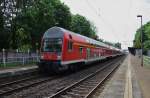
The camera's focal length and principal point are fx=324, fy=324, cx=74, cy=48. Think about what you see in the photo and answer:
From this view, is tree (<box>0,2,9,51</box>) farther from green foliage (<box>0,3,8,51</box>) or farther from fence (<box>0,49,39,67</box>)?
fence (<box>0,49,39,67</box>)

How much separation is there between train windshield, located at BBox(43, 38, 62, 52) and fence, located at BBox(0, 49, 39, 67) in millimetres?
6464

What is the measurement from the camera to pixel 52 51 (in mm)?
22453

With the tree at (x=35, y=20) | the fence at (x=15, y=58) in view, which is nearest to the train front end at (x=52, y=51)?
the fence at (x=15, y=58)

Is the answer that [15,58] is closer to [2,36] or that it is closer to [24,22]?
[2,36]

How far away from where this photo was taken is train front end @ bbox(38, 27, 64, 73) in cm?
2198

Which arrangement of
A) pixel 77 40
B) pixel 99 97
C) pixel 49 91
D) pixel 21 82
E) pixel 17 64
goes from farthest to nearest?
pixel 17 64, pixel 77 40, pixel 21 82, pixel 49 91, pixel 99 97

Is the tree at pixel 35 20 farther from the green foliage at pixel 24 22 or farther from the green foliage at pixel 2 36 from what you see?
the green foliage at pixel 2 36

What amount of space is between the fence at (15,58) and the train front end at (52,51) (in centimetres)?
640

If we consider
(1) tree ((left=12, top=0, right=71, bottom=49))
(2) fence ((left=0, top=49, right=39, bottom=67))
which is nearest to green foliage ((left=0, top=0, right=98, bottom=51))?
(1) tree ((left=12, top=0, right=71, bottom=49))

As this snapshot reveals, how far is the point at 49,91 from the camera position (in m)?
15.2

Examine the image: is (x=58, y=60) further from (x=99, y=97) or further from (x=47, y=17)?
(x=47, y=17)

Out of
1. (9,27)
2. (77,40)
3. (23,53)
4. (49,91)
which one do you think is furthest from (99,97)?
(9,27)

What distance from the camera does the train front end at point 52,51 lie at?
22.0 metres

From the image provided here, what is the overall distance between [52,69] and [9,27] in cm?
2081
